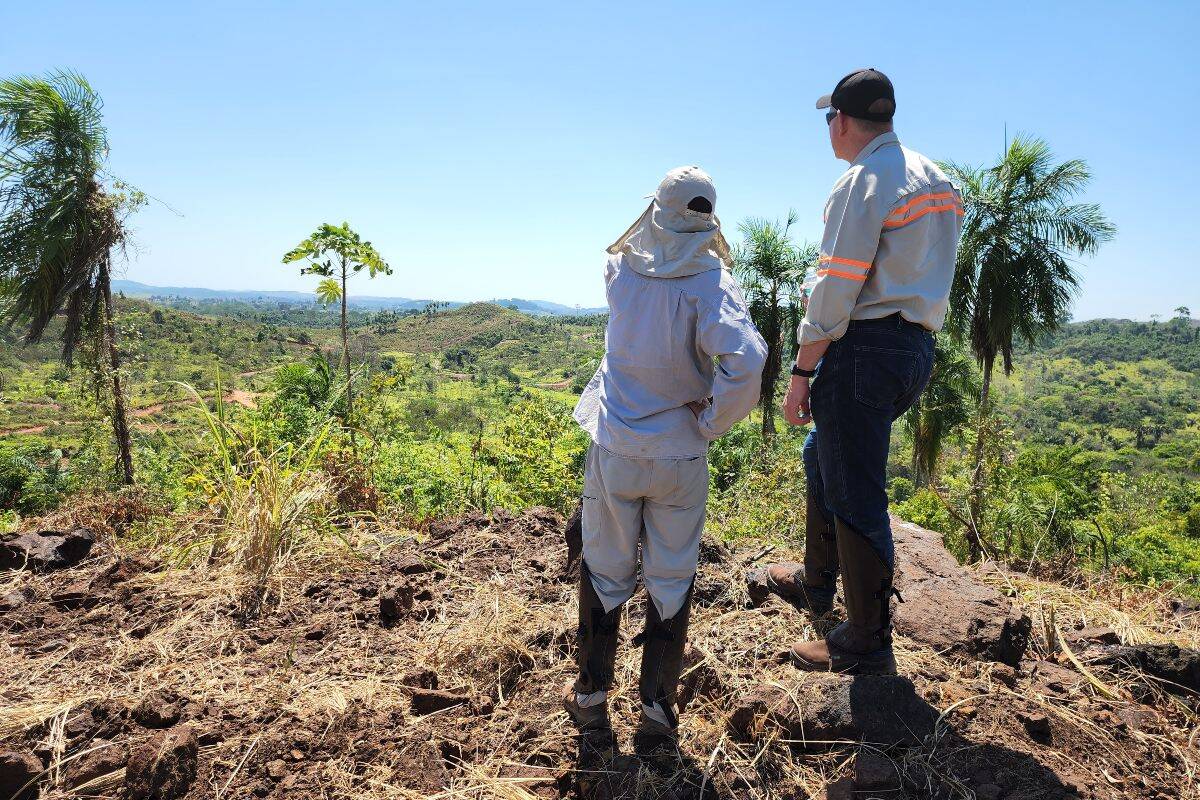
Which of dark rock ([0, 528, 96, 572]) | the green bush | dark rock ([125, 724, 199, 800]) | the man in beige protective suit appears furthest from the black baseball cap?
the green bush

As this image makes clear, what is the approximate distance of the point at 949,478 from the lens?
35.7ft

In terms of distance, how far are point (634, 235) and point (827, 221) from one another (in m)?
0.64

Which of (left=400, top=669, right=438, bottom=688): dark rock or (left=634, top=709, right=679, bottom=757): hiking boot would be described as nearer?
(left=634, top=709, right=679, bottom=757): hiking boot

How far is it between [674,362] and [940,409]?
21621mm

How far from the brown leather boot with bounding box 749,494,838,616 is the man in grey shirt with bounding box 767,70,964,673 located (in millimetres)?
333

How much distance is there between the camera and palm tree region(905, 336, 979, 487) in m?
20.4

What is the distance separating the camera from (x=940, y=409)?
67.7ft

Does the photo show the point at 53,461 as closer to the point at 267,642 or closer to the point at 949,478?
the point at 267,642

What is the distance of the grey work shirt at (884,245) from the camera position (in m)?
1.96

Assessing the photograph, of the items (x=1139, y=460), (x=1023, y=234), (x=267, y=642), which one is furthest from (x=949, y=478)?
(x=1139, y=460)

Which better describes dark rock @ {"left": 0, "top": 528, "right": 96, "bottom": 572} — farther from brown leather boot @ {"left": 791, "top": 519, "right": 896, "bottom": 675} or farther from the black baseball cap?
the black baseball cap

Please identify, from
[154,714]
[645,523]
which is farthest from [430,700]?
[645,523]

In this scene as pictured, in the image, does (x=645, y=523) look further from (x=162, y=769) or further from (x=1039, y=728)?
(x=162, y=769)

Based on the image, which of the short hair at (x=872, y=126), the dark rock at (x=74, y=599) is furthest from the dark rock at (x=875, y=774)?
the dark rock at (x=74, y=599)
